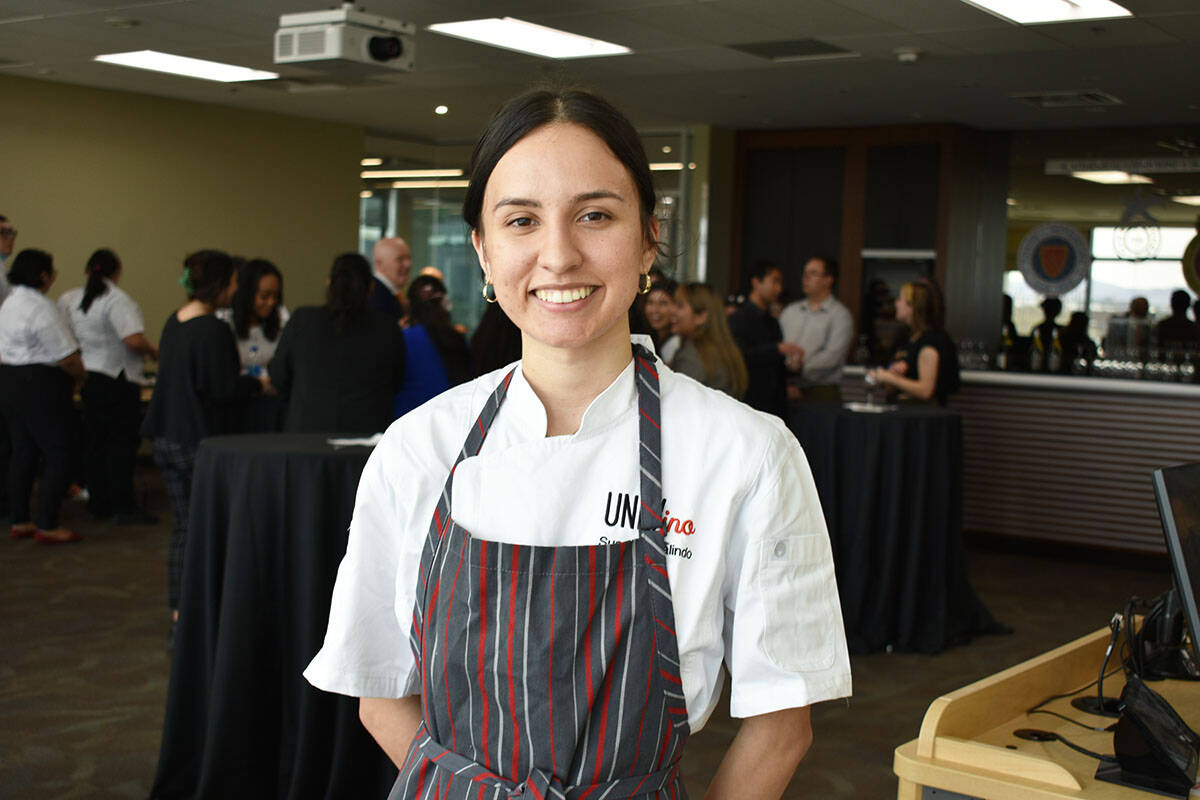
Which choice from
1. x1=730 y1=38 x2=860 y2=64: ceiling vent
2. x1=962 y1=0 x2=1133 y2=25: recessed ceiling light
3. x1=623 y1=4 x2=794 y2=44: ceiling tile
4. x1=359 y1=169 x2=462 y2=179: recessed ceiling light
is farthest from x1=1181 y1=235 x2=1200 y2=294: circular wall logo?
x1=359 y1=169 x2=462 y2=179: recessed ceiling light

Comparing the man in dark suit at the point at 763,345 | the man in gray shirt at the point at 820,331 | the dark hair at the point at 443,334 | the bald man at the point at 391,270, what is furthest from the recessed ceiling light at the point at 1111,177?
the dark hair at the point at 443,334

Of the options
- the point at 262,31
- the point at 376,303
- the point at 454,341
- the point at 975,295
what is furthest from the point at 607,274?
the point at 975,295

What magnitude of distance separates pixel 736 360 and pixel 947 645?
1.53 m

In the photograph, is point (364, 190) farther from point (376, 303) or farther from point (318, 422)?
point (318, 422)

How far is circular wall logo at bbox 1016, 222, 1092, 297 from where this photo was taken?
9758mm

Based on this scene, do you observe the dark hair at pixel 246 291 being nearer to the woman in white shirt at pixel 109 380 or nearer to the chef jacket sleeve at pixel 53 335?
the chef jacket sleeve at pixel 53 335

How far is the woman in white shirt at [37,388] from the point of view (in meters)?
6.39

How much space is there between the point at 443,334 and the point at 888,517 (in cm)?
197

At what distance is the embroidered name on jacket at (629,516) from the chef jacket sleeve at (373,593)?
21 centimetres

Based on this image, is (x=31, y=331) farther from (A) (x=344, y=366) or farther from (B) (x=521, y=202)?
(B) (x=521, y=202)

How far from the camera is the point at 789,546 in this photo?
3.85 feet

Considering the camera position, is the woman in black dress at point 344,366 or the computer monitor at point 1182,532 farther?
the woman in black dress at point 344,366

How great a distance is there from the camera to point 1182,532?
167 cm

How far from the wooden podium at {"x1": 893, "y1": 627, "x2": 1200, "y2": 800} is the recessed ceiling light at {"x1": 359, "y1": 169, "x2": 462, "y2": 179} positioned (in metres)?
10.4
